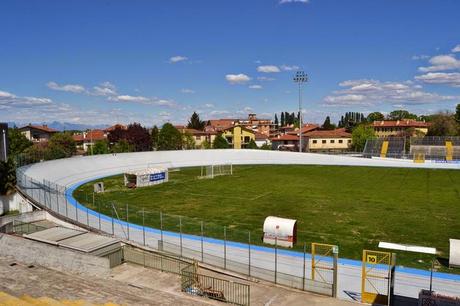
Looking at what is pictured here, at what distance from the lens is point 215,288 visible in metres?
16.2

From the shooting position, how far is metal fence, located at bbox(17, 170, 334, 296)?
56.2ft

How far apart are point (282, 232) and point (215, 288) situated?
6.46m

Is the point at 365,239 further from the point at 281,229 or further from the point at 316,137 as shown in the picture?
the point at 316,137

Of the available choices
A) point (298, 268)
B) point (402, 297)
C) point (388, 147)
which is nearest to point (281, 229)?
point (298, 268)

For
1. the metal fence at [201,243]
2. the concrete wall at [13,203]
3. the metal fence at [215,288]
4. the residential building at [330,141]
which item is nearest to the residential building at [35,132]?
the residential building at [330,141]

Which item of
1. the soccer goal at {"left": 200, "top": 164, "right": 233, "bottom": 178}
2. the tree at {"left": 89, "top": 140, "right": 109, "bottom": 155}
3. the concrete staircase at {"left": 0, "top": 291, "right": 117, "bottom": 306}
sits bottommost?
the concrete staircase at {"left": 0, "top": 291, "right": 117, "bottom": 306}

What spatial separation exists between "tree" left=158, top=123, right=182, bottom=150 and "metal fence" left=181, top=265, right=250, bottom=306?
8075cm

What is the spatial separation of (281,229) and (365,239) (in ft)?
17.3

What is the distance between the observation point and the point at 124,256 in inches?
786

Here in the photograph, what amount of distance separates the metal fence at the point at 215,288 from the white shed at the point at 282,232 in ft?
19.0

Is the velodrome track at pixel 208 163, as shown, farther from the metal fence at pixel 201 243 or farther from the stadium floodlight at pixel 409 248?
the stadium floodlight at pixel 409 248

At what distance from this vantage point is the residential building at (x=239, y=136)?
379 ft

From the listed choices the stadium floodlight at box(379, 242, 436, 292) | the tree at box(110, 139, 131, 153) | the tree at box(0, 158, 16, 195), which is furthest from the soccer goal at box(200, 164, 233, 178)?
the tree at box(110, 139, 131, 153)

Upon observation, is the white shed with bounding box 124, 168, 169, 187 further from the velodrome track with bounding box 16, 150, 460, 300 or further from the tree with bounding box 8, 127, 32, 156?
the tree with bounding box 8, 127, 32, 156
